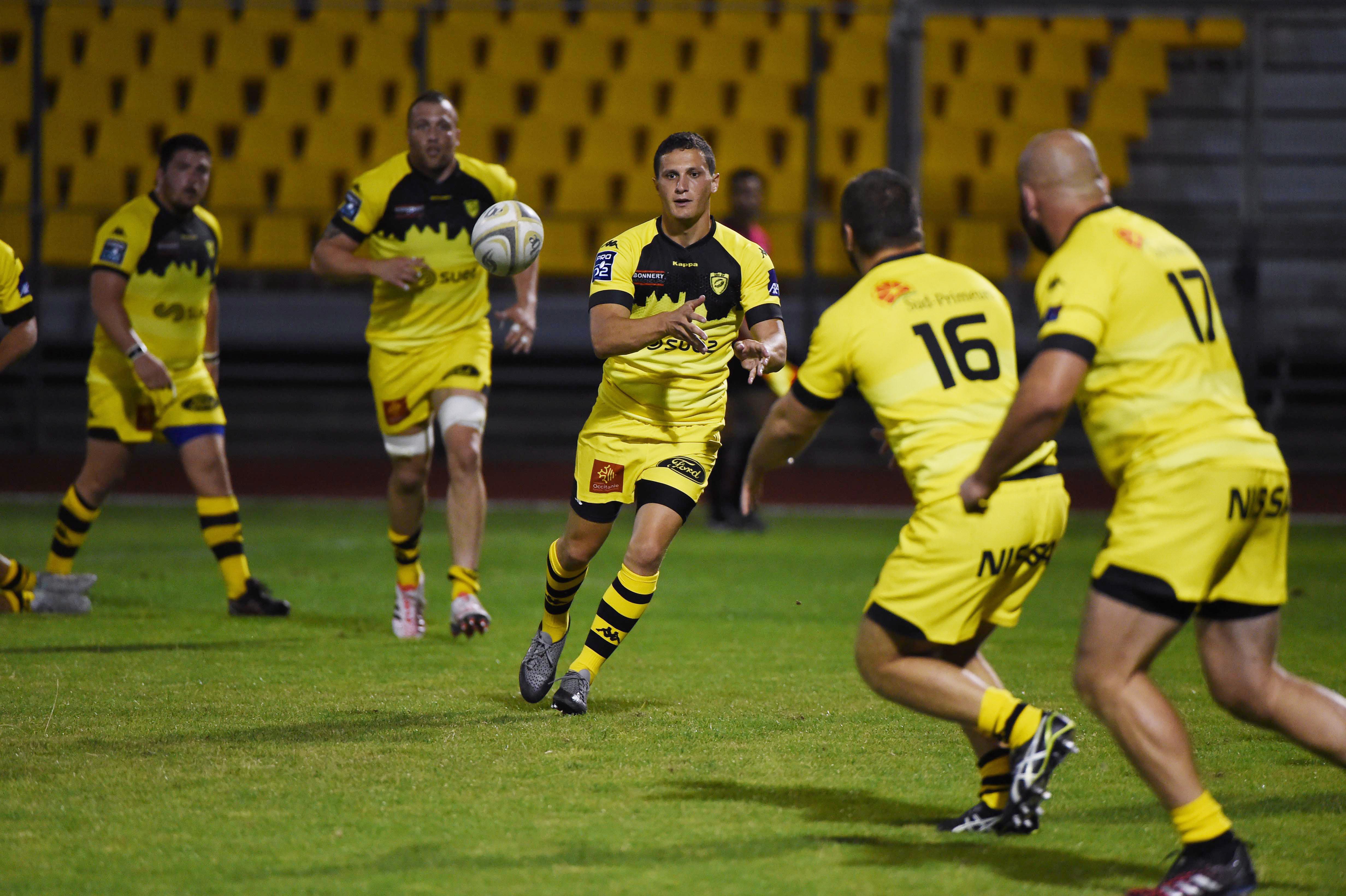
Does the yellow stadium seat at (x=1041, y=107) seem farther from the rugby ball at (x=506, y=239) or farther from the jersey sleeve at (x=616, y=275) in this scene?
the jersey sleeve at (x=616, y=275)

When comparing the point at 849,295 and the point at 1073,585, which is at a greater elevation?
the point at 849,295

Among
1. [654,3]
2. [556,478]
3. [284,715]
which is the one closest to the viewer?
[284,715]

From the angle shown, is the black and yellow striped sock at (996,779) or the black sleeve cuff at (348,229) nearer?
the black and yellow striped sock at (996,779)

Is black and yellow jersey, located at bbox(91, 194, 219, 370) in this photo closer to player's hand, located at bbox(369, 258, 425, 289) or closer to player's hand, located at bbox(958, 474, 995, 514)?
player's hand, located at bbox(369, 258, 425, 289)

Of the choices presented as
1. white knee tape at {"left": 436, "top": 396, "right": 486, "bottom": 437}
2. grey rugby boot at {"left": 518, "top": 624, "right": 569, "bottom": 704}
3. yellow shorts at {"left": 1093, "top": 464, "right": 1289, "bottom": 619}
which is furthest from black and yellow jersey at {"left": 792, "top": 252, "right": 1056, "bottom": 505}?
white knee tape at {"left": 436, "top": 396, "right": 486, "bottom": 437}

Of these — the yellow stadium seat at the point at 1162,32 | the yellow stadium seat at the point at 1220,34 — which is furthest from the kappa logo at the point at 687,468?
the yellow stadium seat at the point at 1220,34

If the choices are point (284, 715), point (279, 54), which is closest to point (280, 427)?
point (279, 54)

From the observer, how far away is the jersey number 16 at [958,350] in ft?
12.8

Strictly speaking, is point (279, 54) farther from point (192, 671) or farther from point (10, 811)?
point (10, 811)

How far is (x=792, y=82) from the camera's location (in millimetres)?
17016

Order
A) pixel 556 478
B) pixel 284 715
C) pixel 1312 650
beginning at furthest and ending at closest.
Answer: pixel 556 478
pixel 1312 650
pixel 284 715

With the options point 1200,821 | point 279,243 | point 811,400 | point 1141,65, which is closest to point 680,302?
point 811,400

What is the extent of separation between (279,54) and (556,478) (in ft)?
21.6

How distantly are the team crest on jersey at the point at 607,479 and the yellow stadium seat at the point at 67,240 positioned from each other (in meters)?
12.1
